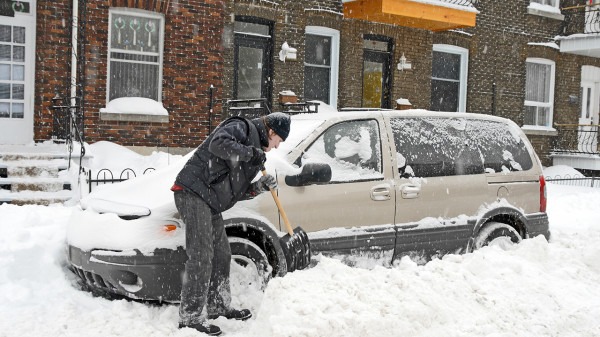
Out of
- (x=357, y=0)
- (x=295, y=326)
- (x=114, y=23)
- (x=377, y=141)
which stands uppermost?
(x=357, y=0)

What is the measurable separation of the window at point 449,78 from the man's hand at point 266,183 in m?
13.7

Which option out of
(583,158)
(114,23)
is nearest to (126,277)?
(114,23)

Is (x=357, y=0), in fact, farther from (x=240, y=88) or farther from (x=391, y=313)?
(x=391, y=313)

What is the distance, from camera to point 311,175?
5730 mm

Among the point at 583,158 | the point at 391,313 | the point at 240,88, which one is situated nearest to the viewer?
the point at 391,313

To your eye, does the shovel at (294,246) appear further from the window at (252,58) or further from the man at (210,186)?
the window at (252,58)

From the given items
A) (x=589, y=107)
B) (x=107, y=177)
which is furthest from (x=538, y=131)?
(x=107, y=177)

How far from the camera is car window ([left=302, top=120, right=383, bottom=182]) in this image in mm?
6125

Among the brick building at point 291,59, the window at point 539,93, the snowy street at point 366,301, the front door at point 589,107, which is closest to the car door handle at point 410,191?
the snowy street at point 366,301

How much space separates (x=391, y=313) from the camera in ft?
16.7

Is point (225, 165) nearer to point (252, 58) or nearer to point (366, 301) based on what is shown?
point (366, 301)

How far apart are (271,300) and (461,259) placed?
2.11 metres

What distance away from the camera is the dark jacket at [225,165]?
4.89m

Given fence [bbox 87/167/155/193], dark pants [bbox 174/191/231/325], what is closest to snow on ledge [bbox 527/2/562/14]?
fence [bbox 87/167/155/193]
